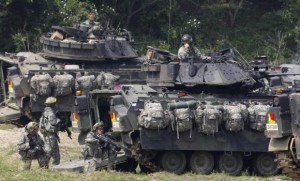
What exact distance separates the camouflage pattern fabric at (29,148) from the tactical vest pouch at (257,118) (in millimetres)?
3849

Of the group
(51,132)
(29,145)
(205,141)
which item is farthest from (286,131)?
(51,132)

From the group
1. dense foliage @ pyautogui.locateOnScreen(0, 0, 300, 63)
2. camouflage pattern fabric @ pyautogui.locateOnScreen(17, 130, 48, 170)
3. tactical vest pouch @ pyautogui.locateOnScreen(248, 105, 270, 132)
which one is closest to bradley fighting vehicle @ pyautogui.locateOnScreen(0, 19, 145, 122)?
tactical vest pouch @ pyautogui.locateOnScreen(248, 105, 270, 132)

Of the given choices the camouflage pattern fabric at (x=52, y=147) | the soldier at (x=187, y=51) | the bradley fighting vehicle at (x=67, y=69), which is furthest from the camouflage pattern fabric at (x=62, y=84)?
the camouflage pattern fabric at (x=52, y=147)

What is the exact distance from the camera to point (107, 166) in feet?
59.1

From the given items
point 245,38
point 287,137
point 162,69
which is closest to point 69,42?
point 162,69

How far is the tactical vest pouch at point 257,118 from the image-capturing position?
18.2m

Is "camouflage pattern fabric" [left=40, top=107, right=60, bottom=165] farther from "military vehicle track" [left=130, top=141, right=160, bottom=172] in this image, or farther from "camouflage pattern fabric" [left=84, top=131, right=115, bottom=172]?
"military vehicle track" [left=130, top=141, right=160, bottom=172]

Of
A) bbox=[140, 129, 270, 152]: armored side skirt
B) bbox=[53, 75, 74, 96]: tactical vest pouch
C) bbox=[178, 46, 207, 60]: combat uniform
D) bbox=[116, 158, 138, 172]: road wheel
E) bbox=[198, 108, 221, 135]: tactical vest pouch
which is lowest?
bbox=[116, 158, 138, 172]: road wheel

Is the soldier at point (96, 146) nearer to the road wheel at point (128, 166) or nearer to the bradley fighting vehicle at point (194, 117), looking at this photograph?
the bradley fighting vehicle at point (194, 117)

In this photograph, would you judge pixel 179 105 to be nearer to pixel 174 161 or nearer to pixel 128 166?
pixel 174 161

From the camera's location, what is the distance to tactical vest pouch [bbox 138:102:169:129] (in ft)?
57.7

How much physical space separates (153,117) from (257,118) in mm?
2008

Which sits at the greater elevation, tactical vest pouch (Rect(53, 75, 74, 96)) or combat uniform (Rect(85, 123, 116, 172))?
tactical vest pouch (Rect(53, 75, 74, 96))

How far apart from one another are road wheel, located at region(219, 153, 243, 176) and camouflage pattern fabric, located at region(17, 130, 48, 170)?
11.2 ft
